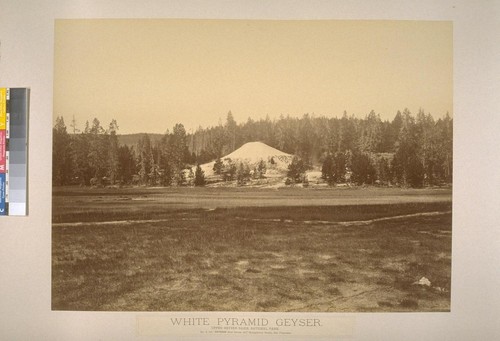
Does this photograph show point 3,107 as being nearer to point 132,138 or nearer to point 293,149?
point 132,138

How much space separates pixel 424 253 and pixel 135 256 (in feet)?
5.15

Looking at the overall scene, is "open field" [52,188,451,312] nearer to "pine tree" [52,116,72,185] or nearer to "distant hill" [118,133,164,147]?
"pine tree" [52,116,72,185]

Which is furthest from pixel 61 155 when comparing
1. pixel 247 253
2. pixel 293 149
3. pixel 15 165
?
pixel 293 149

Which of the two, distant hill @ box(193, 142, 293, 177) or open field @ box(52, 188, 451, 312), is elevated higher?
distant hill @ box(193, 142, 293, 177)

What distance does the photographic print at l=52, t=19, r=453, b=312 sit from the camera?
388 cm

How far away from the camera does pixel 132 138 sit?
12.8ft

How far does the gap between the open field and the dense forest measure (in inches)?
5.0

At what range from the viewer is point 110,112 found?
154 inches

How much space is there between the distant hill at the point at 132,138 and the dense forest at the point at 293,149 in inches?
0.6

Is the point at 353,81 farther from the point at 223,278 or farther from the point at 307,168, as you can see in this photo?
the point at 223,278

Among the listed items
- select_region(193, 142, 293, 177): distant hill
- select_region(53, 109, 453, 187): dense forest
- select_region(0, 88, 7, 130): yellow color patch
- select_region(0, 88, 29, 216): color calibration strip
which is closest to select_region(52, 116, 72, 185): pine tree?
select_region(53, 109, 453, 187): dense forest

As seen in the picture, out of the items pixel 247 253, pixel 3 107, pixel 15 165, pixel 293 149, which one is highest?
pixel 3 107

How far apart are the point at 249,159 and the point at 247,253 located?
0.51m

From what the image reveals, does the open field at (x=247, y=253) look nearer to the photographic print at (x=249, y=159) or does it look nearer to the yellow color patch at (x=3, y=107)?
the photographic print at (x=249, y=159)
